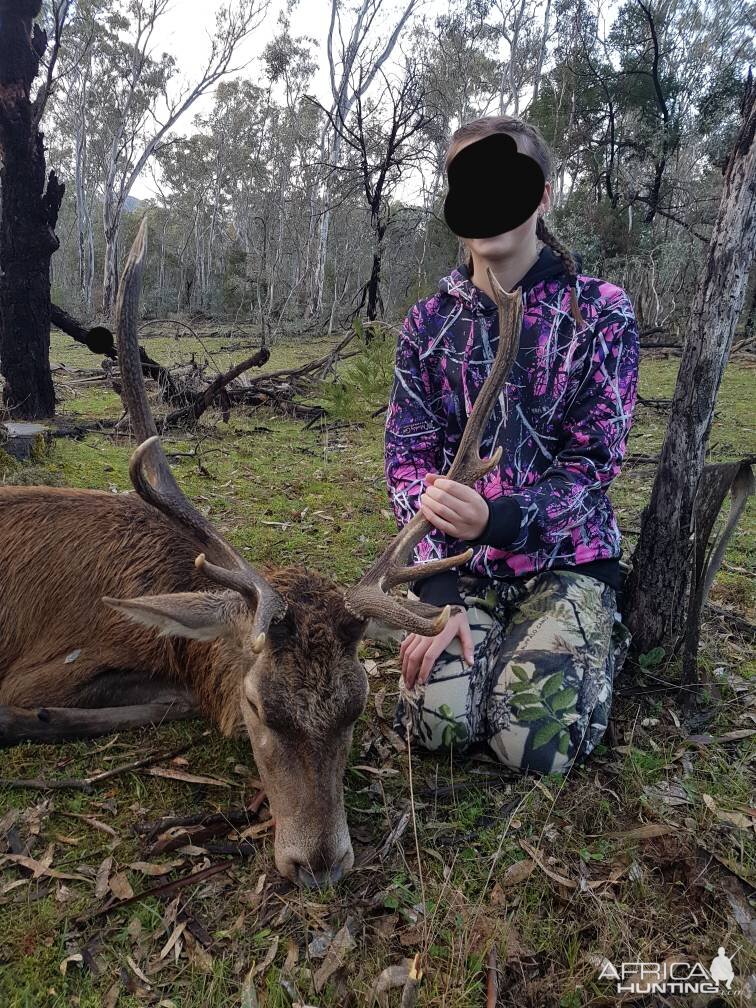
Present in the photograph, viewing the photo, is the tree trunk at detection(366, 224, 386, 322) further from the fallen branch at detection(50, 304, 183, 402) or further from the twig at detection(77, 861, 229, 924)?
the twig at detection(77, 861, 229, 924)

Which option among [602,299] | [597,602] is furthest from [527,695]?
[602,299]

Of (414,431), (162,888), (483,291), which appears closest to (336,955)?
(162,888)

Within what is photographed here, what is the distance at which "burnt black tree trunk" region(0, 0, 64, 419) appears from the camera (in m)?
8.12

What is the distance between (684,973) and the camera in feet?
7.08

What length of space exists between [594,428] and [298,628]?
71.0 inches

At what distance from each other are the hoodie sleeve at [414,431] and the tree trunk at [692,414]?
118 centimetres

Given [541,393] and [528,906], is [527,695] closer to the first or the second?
[528,906]

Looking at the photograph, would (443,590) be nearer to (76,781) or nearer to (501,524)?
(501,524)

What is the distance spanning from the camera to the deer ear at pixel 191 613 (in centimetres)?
270

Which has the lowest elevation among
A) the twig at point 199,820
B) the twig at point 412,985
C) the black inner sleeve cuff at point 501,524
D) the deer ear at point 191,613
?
the twig at point 199,820

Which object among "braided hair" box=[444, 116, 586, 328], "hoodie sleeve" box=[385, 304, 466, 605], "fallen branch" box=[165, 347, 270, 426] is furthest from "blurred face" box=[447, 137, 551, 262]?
"fallen branch" box=[165, 347, 270, 426]

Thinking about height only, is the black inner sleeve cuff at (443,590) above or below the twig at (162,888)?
above

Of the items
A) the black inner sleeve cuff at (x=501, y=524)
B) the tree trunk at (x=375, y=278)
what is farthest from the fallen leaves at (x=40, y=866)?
the tree trunk at (x=375, y=278)

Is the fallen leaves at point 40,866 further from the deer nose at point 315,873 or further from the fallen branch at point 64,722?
the deer nose at point 315,873
